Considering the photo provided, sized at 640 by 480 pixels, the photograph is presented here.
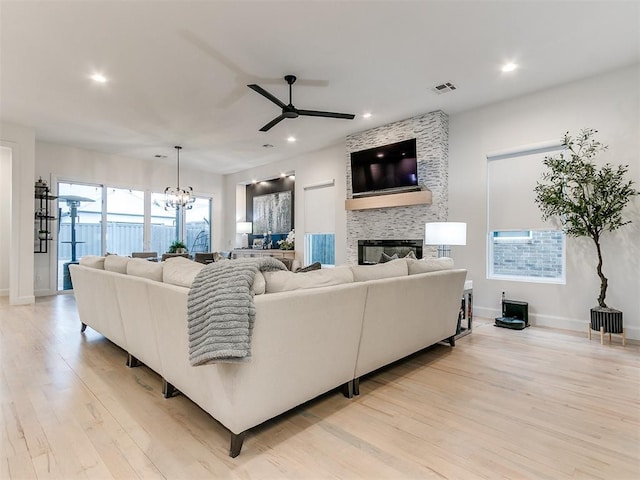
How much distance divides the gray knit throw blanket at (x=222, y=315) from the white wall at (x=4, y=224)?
7.26m

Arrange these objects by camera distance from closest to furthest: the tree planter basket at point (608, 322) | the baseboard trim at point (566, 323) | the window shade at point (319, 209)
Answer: the tree planter basket at point (608, 322) → the baseboard trim at point (566, 323) → the window shade at point (319, 209)

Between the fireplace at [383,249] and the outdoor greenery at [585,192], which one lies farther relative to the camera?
the fireplace at [383,249]

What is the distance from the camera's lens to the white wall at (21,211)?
532 cm

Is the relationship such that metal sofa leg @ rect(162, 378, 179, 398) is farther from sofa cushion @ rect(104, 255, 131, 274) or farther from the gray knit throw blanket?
sofa cushion @ rect(104, 255, 131, 274)

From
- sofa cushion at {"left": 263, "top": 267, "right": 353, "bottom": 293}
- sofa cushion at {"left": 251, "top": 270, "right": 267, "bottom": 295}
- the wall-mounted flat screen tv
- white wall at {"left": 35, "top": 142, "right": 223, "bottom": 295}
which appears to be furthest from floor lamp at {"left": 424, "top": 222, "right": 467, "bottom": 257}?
white wall at {"left": 35, "top": 142, "right": 223, "bottom": 295}

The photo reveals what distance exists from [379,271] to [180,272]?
4.59 feet

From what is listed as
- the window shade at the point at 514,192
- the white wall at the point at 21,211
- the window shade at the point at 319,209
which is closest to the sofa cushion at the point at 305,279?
the window shade at the point at 514,192

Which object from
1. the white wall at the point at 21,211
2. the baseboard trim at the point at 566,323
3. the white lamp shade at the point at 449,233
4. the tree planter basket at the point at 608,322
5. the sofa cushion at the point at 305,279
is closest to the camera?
the sofa cushion at the point at 305,279

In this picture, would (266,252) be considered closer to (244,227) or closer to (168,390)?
(244,227)

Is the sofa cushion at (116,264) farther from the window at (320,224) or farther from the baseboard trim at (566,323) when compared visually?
the baseboard trim at (566,323)

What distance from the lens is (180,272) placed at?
1970 mm

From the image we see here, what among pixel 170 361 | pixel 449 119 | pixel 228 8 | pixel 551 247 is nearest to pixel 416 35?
pixel 228 8

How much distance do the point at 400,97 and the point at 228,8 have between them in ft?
8.10

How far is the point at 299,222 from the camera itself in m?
7.32
